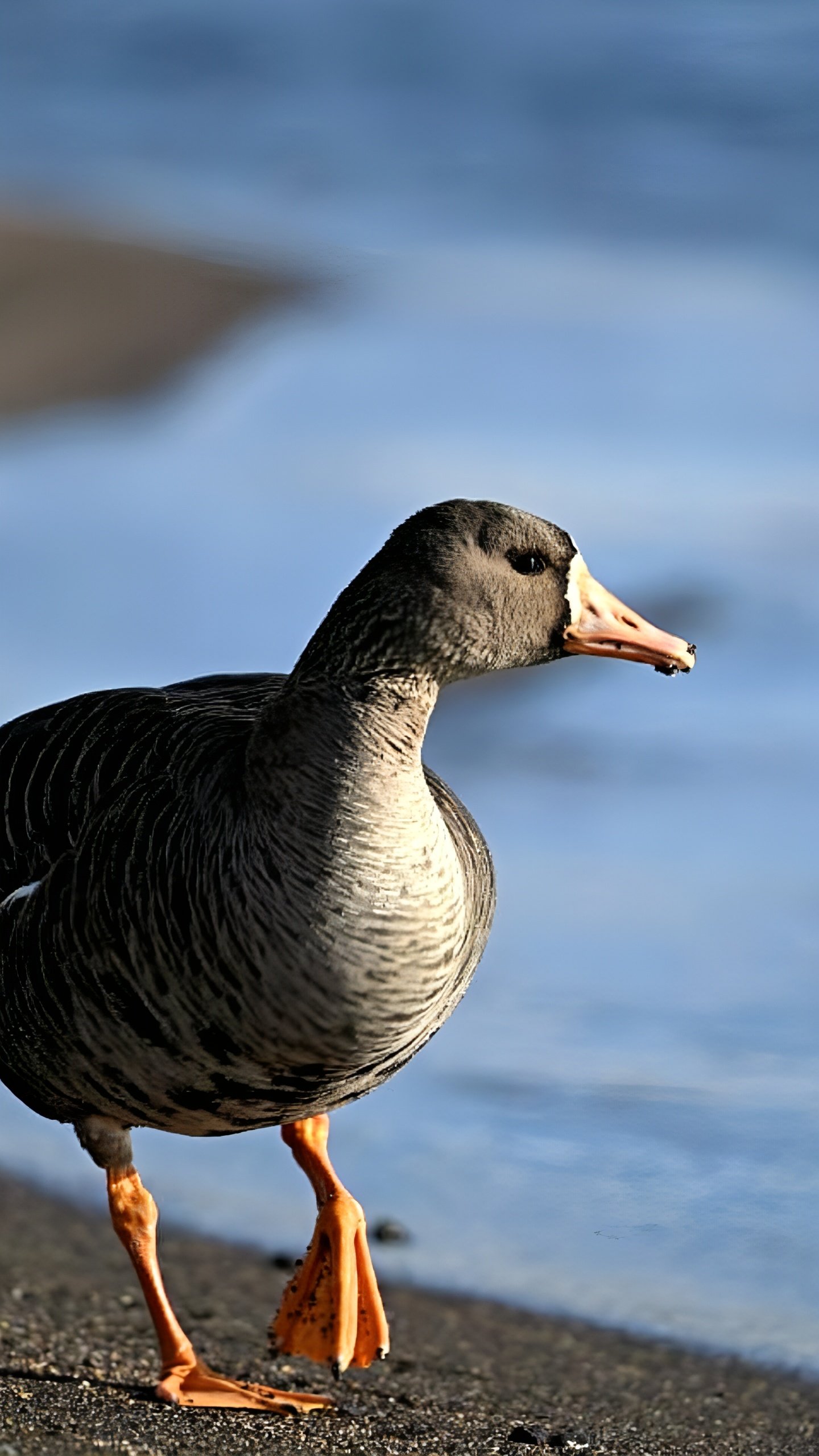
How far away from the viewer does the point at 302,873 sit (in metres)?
4.98

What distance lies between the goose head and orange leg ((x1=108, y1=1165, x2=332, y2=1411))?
188 centimetres

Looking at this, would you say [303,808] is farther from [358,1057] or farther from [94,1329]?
[94,1329]

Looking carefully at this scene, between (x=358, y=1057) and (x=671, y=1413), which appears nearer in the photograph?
(x=358, y=1057)

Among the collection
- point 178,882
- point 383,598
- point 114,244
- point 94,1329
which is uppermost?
point 114,244

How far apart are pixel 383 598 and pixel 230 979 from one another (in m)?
1.06

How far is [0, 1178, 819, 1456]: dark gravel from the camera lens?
5.45m

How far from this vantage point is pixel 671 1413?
6352mm

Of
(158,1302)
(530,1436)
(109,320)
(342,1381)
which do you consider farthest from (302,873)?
(109,320)

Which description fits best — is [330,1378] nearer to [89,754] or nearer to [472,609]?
[89,754]

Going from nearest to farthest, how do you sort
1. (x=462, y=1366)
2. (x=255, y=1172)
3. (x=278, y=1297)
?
(x=462, y=1366), (x=278, y=1297), (x=255, y=1172)

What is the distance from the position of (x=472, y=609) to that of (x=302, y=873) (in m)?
0.82

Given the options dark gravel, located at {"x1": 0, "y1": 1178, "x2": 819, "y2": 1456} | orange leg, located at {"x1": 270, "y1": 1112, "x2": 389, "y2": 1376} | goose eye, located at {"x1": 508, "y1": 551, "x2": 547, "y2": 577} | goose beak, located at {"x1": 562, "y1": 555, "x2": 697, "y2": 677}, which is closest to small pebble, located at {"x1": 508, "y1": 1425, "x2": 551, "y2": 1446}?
dark gravel, located at {"x1": 0, "y1": 1178, "x2": 819, "y2": 1456}

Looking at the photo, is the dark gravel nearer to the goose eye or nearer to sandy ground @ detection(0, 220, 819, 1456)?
sandy ground @ detection(0, 220, 819, 1456)

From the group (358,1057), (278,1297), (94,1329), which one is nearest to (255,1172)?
(278,1297)
